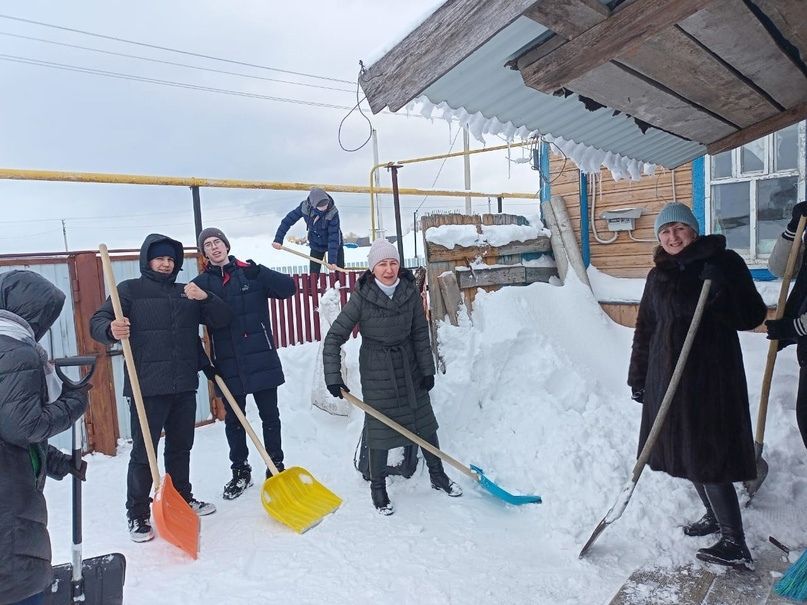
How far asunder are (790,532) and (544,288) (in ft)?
11.0

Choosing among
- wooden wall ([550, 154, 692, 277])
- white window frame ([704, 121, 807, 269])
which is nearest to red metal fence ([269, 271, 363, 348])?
wooden wall ([550, 154, 692, 277])

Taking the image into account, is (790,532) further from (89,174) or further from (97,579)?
(89,174)

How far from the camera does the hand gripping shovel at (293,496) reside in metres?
3.35

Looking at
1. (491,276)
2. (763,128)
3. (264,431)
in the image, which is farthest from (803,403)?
Result: (264,431)

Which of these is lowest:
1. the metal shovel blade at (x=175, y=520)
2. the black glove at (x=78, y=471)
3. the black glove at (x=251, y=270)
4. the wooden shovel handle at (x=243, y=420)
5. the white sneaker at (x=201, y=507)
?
the white sneaker at (x=201, y=507)

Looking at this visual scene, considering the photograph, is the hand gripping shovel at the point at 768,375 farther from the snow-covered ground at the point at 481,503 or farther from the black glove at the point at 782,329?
the black glove at the point at 782,329

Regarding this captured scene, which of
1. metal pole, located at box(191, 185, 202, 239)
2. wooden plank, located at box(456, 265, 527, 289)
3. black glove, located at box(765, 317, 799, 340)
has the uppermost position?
metal pole, located at box(191, 185, 202, 239)

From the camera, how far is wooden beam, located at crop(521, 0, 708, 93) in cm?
176

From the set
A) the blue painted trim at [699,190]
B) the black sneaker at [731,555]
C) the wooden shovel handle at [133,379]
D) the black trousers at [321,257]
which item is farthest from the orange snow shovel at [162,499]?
the blue painted trim at [699,190]

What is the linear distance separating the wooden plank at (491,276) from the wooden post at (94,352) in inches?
127

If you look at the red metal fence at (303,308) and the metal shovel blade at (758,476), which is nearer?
the metal shovel blade at (758,476)

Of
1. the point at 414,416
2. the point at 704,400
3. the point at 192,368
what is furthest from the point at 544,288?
the point at 192,368

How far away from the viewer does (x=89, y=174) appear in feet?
14.5

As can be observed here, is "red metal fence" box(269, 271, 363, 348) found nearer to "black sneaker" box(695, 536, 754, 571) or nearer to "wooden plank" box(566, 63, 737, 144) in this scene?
"wooden plank" box(566, 63, 737, 144)
